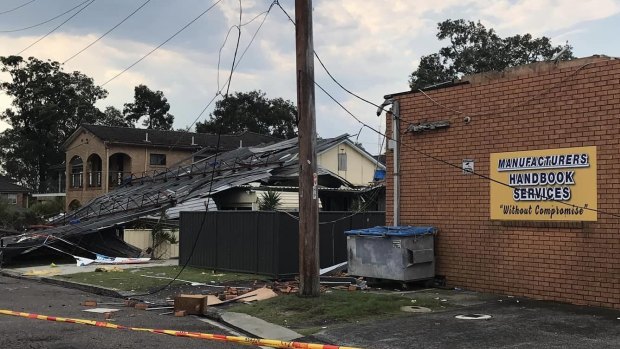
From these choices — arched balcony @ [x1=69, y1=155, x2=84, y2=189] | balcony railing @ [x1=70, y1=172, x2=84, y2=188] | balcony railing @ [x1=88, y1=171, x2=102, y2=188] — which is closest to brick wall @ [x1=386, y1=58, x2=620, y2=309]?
balcony railing @ [x1=88, y1=171, x2=102, y2=188]

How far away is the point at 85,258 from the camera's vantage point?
21656mm

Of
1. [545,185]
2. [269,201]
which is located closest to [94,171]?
[269,201]

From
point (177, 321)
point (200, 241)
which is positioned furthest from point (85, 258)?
point (177, 321)

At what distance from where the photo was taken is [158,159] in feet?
161

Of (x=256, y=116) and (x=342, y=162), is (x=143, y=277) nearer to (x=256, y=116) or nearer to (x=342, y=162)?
(x=342, y=162)

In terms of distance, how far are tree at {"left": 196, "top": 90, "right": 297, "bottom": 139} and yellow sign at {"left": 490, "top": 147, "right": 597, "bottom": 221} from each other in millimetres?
70124

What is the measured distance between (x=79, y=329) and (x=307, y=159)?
4621mm

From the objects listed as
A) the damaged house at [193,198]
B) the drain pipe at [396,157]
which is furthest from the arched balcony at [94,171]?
the drain pipe at [396,157]

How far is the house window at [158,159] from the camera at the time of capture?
1918 inches

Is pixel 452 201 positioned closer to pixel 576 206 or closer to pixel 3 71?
pixel 576 206

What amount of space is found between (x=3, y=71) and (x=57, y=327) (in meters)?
66.7

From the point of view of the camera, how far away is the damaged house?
22.1m

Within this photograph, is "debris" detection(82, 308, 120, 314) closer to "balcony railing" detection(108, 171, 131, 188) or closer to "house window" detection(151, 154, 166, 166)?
"balcony railing" detection(108, 171, 131, 188)

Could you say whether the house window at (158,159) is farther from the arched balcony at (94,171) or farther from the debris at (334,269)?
the debris at (334,269)
